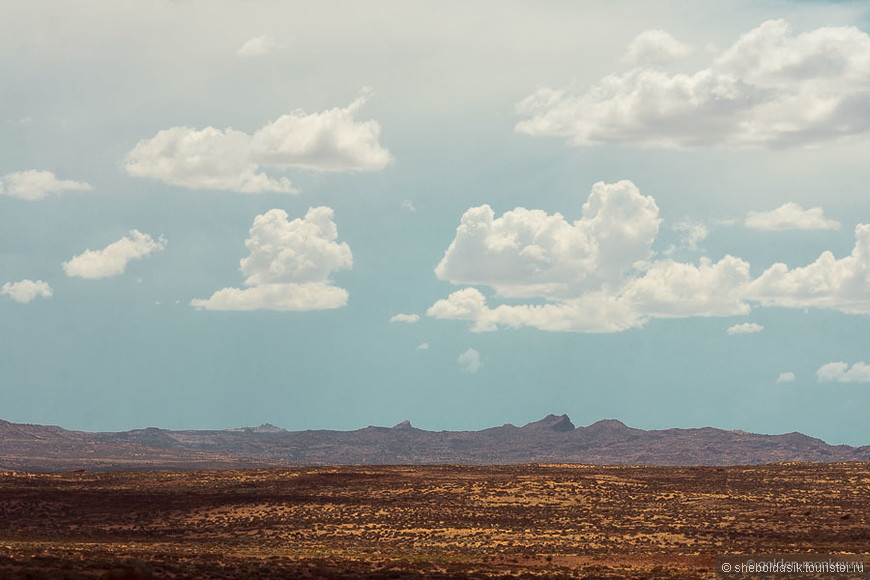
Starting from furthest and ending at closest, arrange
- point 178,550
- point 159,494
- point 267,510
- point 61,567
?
point 159,494, point 267,510, point 178,550, point 61,567

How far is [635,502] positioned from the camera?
88.3 m

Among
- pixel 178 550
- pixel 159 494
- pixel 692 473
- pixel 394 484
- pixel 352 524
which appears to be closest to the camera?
pixel 178 550

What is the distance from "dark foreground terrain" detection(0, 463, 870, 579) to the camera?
2186 inches

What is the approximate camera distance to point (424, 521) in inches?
3118

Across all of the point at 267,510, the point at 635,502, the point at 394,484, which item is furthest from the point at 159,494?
the point at 635,502

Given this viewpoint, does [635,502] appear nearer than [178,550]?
No

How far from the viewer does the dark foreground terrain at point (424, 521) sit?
55531 mm

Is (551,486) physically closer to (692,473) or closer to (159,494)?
(692,473)

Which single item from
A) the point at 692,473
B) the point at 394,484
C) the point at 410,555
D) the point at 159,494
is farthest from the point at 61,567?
the point at 692,473

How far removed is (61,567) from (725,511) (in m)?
56.2

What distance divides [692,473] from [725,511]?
2916 cm

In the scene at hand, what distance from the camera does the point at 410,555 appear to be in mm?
63625

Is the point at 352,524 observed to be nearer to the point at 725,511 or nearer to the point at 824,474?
the point at 725,511

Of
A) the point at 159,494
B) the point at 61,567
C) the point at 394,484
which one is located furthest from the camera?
the point at 394,484
